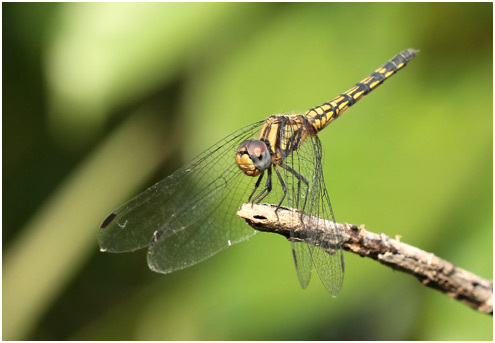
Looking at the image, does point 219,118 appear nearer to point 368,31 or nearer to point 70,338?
point 368,31

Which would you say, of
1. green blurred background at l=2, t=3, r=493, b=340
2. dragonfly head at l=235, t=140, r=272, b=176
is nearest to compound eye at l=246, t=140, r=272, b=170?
dragonfly head at l=235, t=140, r=272, b=176

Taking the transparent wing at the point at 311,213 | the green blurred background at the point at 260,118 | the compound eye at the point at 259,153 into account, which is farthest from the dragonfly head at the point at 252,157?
the green blurred background at the point at 260,118

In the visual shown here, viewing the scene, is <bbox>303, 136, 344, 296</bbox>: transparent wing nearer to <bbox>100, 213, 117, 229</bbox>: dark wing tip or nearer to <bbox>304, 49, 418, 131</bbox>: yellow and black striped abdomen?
<bbox>304, 49, 418, 131</bbox>: yellow and black striped abdomen

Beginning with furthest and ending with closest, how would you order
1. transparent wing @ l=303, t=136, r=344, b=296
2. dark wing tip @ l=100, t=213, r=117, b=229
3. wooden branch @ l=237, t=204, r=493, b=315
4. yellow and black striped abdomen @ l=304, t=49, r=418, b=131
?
yellow and black striped abdomen @ l=304, t=49, r=418, b=131, dark wing tip @ l=100, t=213, r=117, b=229, transparent wing @ l=303, t=136, r=344, b=296, wooden branch @ l=237, t=204, r=493, b=315

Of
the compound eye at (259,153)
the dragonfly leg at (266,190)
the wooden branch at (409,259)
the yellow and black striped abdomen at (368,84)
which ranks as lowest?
the wooden branch at (409,259)

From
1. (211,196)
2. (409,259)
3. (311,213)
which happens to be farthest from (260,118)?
(409,259)

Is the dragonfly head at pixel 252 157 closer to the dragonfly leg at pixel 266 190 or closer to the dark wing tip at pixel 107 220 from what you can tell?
the dragonfly leg at pixel 266 190

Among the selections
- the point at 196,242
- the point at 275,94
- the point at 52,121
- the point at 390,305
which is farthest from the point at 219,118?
the point at 390,305
